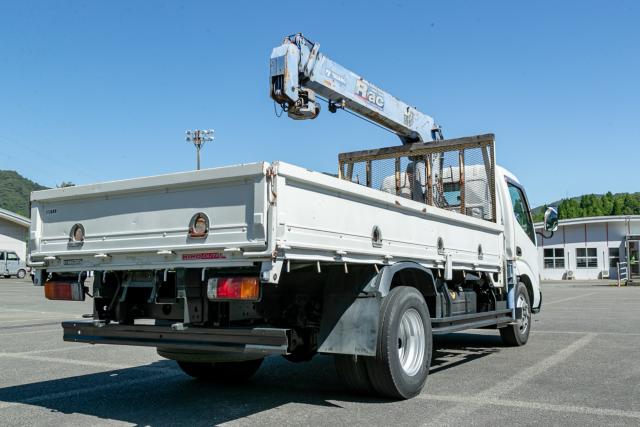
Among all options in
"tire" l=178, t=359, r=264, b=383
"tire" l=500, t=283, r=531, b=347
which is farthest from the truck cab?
"tire" l=178, t=359, r=264, b=383

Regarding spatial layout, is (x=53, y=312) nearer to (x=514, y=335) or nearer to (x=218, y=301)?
(x=514, y=335)

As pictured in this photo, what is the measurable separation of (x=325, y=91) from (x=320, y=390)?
179 inches

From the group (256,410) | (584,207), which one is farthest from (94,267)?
(584,207)

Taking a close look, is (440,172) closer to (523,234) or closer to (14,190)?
(523,234)

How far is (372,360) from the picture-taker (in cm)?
558

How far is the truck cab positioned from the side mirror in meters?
44.2

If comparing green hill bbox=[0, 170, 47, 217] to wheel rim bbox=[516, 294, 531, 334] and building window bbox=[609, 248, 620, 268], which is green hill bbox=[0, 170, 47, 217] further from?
wheel rim bbox=[516, 294, 531, 334]

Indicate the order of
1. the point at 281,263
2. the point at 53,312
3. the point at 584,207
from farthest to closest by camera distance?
the point at 584,207
the point at 53,312
the point at 281,263

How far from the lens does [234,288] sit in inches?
186

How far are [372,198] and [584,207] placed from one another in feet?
342

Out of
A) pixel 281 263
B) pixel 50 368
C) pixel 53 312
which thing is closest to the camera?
pixel 281 263

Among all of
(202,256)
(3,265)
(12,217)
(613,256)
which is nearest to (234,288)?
(202,256)

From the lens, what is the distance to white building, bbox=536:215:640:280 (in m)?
48.3

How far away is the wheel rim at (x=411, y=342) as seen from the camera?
19.6ft
